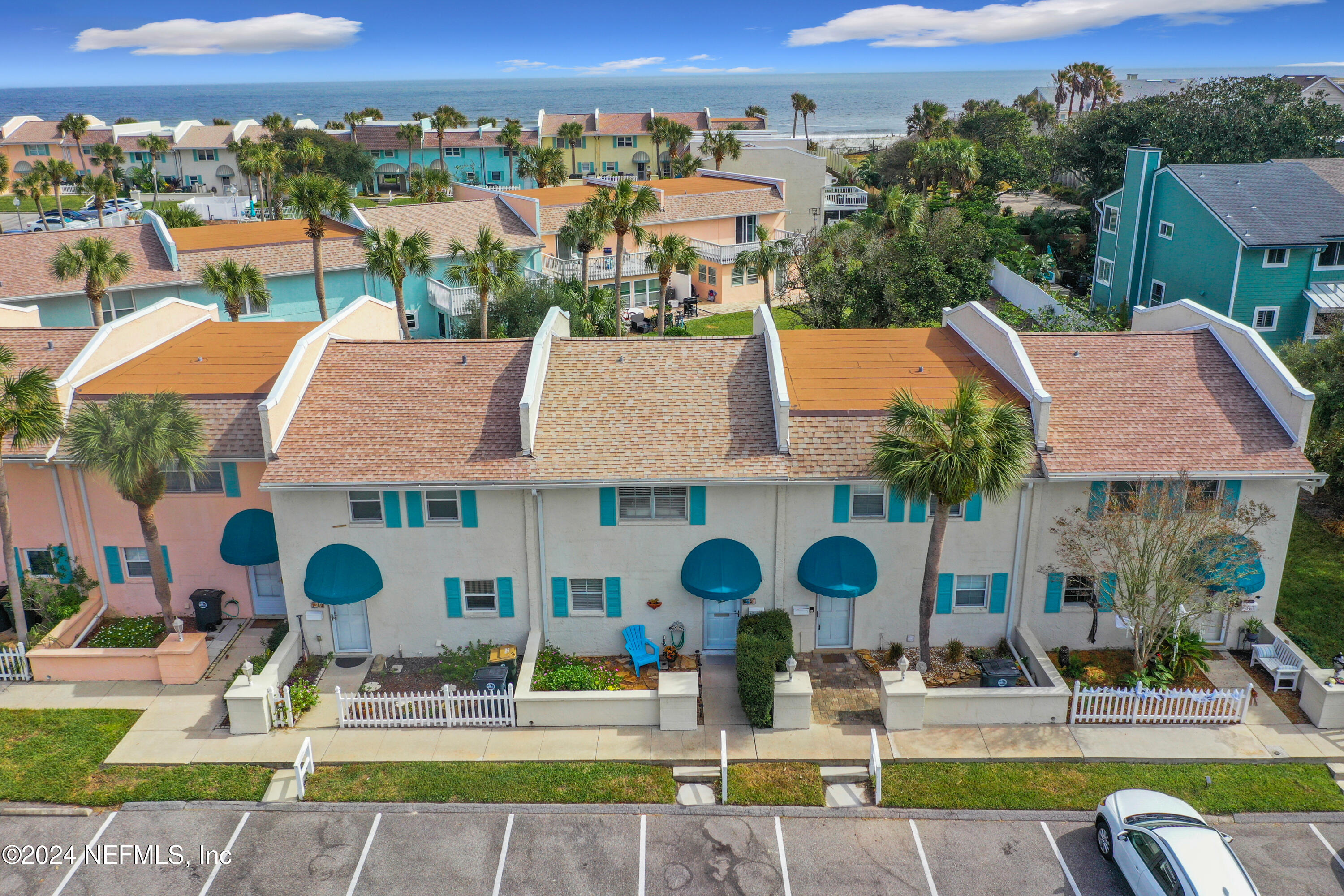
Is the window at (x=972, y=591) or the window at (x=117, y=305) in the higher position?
the window at (x=117, y=305)

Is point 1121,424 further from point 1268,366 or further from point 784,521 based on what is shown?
point 784,521

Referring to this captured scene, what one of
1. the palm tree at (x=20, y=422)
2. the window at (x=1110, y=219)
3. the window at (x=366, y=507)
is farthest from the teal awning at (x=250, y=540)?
the window at (x=1110, y=219)

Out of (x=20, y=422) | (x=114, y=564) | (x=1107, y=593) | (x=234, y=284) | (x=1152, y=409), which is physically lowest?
(x=114, y=564)

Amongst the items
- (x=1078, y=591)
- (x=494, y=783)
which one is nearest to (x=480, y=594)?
(x=494, y=783)

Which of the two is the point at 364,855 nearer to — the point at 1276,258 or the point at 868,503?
the point at 868,503

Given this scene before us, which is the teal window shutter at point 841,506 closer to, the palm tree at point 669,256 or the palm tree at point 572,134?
the palm tree at point 669,256

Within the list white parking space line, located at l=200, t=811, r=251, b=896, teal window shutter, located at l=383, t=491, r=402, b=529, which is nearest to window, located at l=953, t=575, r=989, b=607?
teal window shutter, located at l=383, t=491, r=402, b=529

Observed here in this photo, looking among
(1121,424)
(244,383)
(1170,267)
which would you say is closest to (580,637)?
(244,383)
